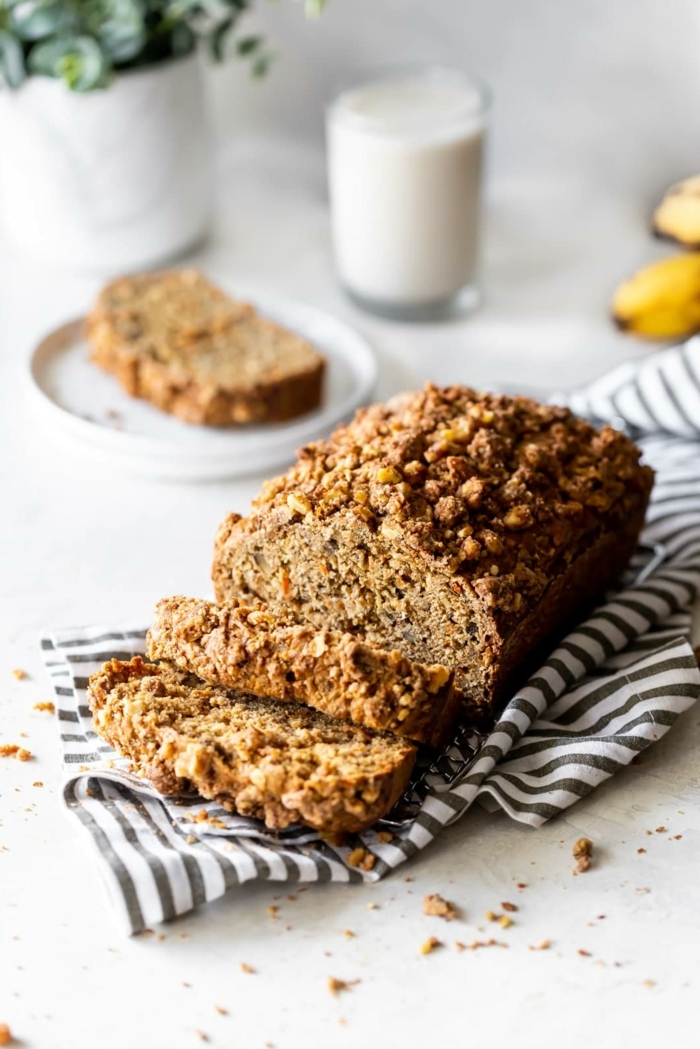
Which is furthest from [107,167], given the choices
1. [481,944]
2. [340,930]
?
[481,944]

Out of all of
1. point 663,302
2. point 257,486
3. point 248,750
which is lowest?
point 257,486

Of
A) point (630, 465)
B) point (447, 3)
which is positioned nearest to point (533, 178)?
point (447, 3)

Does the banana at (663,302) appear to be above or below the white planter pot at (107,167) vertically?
below

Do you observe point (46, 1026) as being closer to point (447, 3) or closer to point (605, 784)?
point (605, 784)

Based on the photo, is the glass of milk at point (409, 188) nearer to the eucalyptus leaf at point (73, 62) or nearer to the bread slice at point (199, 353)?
the bread slice at point (199, 353)

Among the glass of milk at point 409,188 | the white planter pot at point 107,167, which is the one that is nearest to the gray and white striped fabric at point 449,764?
the glass of milk at point 409,188

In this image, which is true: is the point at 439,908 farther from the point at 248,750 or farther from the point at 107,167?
the point at 107,167
